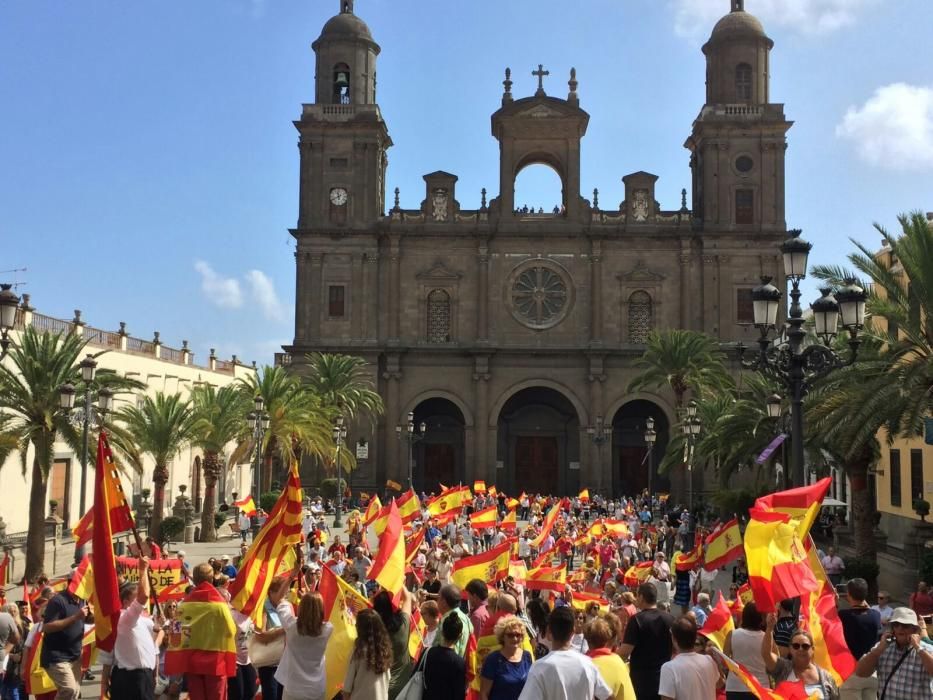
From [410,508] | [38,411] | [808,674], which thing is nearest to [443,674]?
[808,674]

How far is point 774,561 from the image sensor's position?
30.8ft

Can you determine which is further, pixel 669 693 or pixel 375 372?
pixel 375 372

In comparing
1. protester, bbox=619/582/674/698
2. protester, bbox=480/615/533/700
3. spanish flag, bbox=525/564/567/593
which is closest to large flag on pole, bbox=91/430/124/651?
protester, bbox=480/615/533/700

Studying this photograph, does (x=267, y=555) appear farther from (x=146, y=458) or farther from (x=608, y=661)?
(x=146, y=458)

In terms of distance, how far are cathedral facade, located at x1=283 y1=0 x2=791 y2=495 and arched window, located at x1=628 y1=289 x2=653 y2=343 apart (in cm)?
9

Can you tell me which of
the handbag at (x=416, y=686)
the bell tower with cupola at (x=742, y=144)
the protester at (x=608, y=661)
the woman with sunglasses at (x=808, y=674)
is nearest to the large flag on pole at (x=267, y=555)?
the handbag at (x=416, y=686)

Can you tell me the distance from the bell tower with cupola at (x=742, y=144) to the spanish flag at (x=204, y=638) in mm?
50183

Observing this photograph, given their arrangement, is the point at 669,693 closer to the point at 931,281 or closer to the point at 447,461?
the point at 931,281

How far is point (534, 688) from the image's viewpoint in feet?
22.8

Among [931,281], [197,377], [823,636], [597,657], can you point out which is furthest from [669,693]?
[197,377]

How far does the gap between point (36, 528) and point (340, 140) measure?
118ft

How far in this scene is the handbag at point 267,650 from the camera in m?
9.85

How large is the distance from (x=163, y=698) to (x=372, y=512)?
11872mm

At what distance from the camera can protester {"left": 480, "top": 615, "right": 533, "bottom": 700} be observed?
7.92 metres
